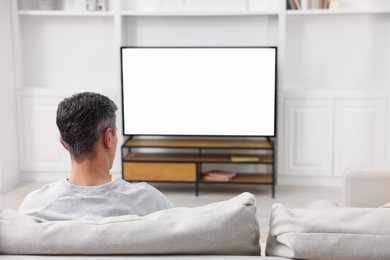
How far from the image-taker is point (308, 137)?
5430 millimetres

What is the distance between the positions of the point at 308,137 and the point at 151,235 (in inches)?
159

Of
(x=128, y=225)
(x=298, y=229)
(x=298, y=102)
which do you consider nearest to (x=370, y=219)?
(x=298, y=229)

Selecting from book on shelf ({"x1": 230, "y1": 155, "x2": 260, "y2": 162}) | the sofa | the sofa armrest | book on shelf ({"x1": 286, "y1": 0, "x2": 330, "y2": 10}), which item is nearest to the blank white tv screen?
book on shelf ({"x1": 230, "y1": 155, "x2": 260, "y2": 162})

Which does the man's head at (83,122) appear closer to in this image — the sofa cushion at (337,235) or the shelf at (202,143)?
the sofa cushion at (337,235)

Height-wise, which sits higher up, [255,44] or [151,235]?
[255,44]

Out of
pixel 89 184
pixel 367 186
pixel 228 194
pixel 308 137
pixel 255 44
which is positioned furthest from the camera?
pixel 255 44

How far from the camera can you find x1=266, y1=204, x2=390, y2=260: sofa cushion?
1.50 m

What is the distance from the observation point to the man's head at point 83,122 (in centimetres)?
209

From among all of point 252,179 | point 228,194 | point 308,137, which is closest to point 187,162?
point 228,194

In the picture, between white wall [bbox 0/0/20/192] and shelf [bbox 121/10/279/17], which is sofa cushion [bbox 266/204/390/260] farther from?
white wall [bbox 0/0/20/192]

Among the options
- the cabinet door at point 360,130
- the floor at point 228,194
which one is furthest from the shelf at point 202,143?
the cabinet door at point 360,130

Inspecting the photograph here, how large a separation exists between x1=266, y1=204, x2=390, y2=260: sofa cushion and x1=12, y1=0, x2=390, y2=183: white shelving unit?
152 inches

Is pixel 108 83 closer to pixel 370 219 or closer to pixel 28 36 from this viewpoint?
pixel 28 36

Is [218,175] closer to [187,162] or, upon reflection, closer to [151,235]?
[187,162]
